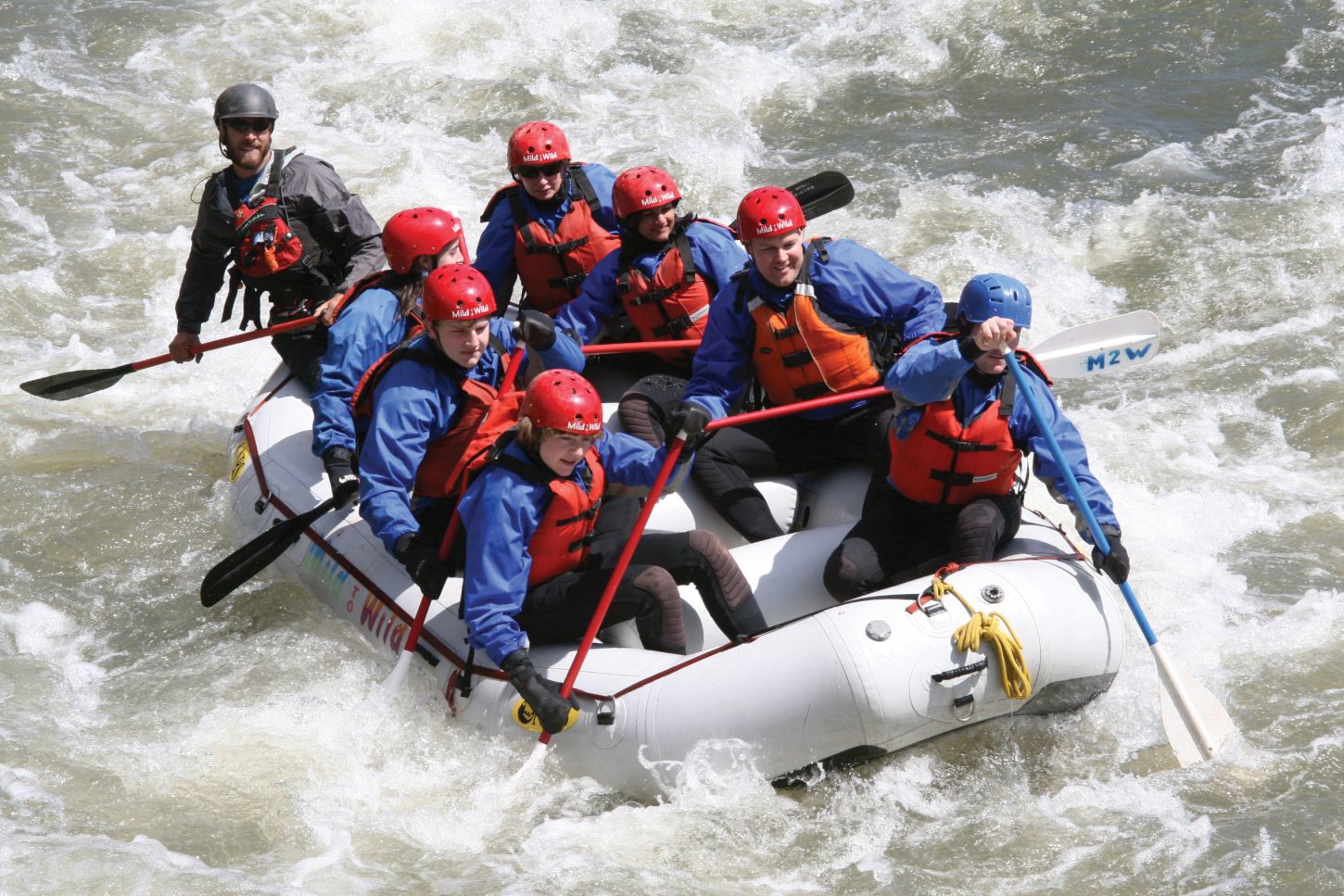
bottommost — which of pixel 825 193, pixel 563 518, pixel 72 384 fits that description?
pixel 72 384

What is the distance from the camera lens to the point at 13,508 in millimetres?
6613

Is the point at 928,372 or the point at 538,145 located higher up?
the point at 538,145

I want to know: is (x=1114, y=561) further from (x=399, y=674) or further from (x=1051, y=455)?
(x=399, y=674)

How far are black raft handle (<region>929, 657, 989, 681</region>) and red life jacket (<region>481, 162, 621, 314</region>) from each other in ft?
7.72

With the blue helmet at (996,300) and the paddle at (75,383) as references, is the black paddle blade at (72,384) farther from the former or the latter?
the blue helmet at (996,300)

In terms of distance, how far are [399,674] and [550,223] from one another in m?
1.97

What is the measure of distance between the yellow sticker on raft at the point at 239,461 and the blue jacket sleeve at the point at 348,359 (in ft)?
2.46

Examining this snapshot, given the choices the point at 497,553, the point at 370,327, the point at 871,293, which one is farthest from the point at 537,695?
the point at 871,293

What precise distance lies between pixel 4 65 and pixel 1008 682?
372 inches

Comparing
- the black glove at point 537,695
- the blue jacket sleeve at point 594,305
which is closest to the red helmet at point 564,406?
the black glove at point 537,695

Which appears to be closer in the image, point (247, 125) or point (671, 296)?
point (671, 296)

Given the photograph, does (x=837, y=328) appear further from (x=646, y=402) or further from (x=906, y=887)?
(x=906, y=887)

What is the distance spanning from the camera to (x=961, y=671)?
4309mm

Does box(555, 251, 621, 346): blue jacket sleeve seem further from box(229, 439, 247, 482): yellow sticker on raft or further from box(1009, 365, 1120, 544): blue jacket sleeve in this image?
box(1009, 365, 1120, 544): blue jacket sleeve
